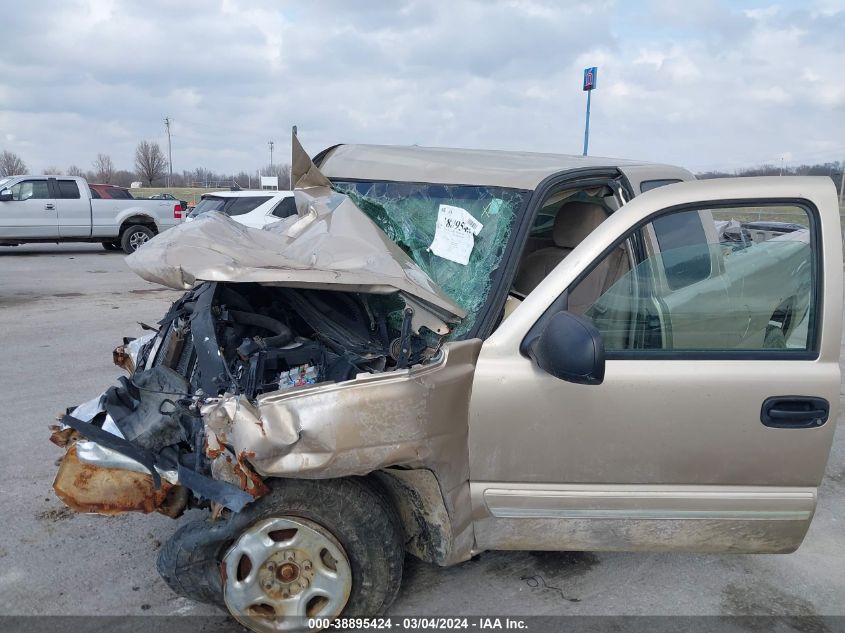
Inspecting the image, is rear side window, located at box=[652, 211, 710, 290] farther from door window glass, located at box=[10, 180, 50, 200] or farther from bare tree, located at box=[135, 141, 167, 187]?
bare tree, located at box=[135, 141, 167, 187]

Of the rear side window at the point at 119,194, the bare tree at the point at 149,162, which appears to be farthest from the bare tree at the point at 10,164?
the rear side window at the point at 119,194

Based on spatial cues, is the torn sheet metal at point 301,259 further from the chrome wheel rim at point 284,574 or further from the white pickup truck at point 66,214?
the white pickup truck at point 66,214

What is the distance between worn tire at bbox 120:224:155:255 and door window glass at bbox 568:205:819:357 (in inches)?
605

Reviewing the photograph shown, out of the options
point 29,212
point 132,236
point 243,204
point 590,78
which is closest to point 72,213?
point 29,212

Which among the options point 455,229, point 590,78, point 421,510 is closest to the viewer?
point 421,510

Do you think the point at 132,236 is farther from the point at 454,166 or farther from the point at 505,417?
the point at 505,417

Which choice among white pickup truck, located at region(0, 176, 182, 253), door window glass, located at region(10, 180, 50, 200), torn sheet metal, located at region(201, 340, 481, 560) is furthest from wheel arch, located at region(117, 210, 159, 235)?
torn sheet metal, located at region(201, 340, 481, 560)

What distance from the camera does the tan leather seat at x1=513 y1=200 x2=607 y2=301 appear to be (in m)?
3.36

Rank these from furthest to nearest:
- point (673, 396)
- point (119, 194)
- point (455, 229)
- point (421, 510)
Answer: point (119, 194) < point (455, 229) < point (421, 510) < point (673, 396)

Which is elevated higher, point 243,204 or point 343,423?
point 243,204

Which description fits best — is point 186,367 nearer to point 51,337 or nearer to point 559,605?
point 559,605

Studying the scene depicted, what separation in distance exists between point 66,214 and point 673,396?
16.0m

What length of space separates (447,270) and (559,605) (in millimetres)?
1546

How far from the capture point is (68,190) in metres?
15.2
